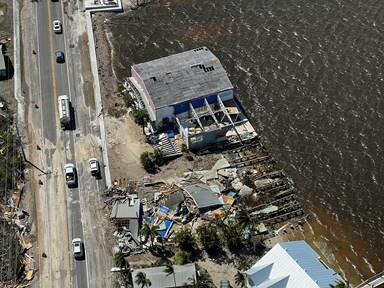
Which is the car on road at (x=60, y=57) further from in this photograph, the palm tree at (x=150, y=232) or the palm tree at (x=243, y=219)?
the palm tree at (x=243, y=219)

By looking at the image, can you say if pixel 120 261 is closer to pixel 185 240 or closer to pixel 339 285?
pixel 185 240

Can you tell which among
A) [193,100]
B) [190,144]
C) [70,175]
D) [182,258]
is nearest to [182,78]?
[193,100]

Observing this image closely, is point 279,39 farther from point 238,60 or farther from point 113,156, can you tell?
point 113,156

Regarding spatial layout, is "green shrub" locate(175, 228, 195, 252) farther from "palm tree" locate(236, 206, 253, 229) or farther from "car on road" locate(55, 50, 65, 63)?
"car on road" locate(55, 50, 65, 63)

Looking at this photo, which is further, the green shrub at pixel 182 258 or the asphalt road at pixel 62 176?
the asphalt road at pixel 62 176

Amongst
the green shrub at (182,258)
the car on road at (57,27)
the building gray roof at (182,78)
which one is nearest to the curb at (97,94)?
the car on road at (57,27)
